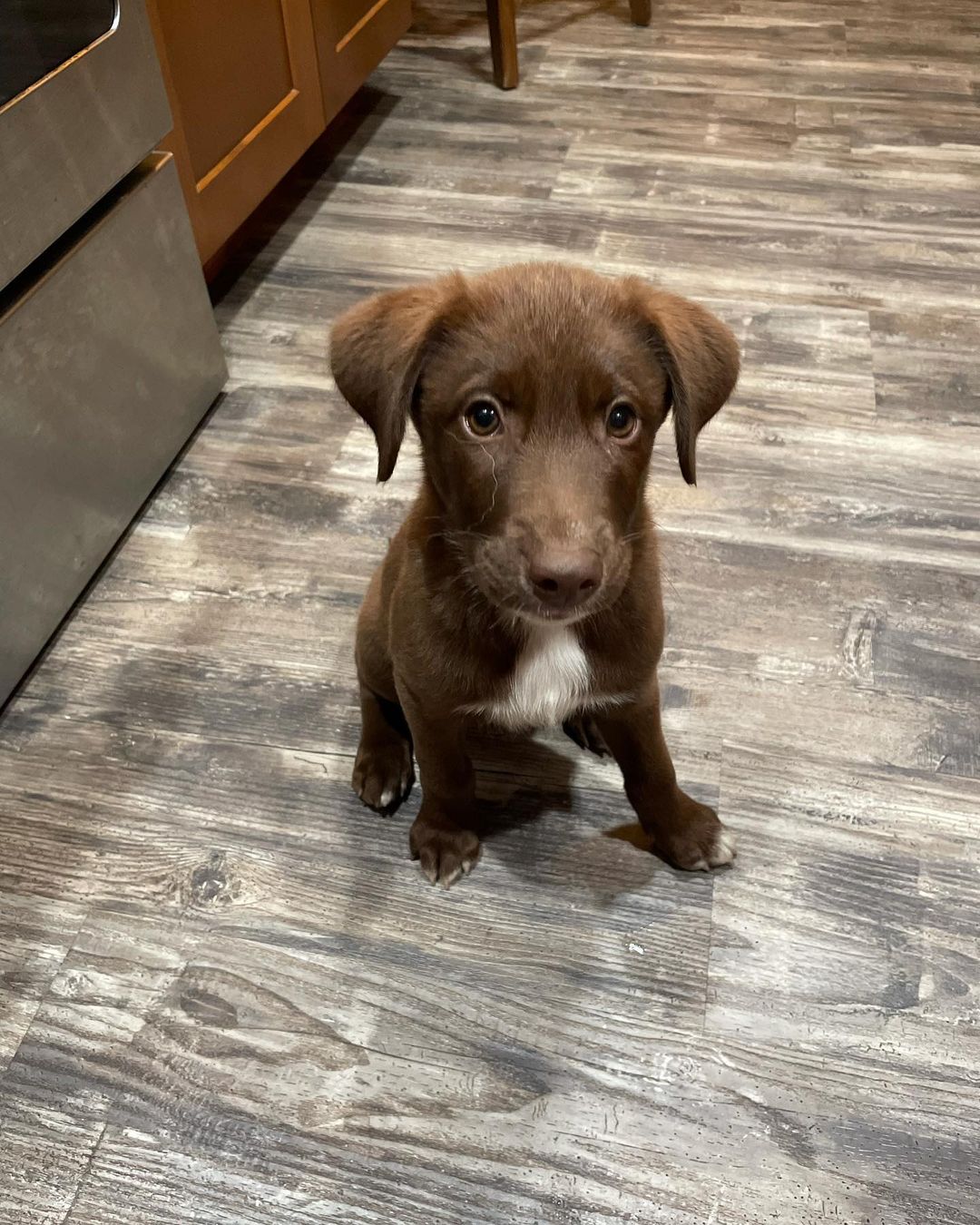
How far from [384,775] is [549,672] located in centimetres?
48

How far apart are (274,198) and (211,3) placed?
2.69 ft

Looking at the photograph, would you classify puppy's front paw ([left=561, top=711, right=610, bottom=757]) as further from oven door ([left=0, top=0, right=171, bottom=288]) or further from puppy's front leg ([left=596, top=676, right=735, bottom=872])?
Result: oven door ([left=0, top=0, right=171, bottom=288])

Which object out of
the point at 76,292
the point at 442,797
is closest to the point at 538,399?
the point at 442,797

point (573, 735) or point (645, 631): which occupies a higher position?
point (645, 631)

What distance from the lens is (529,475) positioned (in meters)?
1.10

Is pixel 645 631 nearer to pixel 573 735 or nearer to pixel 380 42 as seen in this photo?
pixel 573 735

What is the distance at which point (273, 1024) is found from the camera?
4.72 ft

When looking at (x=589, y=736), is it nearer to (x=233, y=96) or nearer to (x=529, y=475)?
(x=529, y=475)

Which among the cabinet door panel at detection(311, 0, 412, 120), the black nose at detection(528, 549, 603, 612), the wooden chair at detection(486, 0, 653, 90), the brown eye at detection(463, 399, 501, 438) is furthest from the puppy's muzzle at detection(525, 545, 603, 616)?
the wooden chair at detection(486, 0, 653, 90)

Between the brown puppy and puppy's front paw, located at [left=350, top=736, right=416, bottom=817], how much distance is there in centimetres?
22

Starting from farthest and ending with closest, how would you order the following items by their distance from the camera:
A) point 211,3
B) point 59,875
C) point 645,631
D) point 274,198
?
point 274,198
point 211,3
point 59,875
point 645,631

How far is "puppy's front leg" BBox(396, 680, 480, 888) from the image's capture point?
1.39m

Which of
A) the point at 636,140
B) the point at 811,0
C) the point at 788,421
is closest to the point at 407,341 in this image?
the point at 788,421

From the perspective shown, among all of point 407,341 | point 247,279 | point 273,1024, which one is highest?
point 407,341
